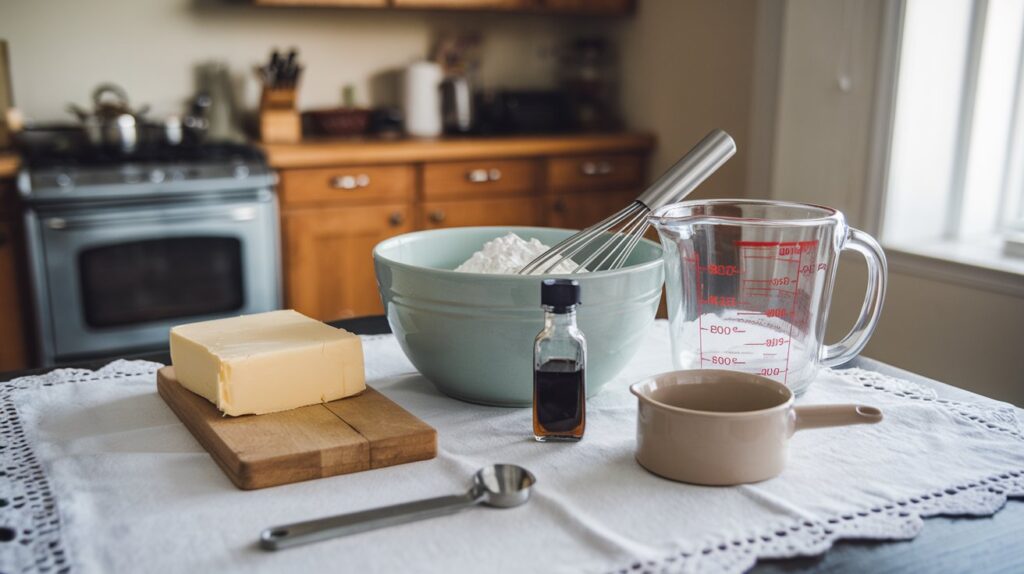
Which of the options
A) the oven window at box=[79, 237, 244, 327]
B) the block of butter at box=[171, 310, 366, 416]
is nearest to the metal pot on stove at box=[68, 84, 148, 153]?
the oven window at box=[79, 237, 244, 327]

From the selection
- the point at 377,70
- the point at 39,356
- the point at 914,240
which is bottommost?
the point at 39,356

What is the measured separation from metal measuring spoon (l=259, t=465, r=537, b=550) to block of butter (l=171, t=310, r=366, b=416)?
7.8 inches

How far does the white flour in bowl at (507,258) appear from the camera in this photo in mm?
878

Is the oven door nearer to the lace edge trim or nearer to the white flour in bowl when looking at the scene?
the white flour in bowl

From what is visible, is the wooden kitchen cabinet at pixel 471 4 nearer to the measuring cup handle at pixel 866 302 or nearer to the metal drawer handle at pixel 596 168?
the metal drawer handle at pixel 596 168

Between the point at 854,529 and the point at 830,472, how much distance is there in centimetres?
10

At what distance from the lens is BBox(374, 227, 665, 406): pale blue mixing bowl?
31.9 inches

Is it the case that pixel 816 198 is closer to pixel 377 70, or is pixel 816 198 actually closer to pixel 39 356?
pixel 377 70

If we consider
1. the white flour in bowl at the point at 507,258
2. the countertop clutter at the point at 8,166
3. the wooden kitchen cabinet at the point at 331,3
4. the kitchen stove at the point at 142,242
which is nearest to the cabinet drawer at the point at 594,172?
the wooden kitchen cabinet at the point at 331,3

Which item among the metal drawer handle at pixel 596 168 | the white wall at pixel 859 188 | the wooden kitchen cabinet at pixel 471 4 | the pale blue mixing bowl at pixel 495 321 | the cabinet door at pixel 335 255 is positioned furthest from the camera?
the metal drawer handle at pixel 596 168

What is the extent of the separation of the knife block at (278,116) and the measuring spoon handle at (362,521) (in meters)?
2.25

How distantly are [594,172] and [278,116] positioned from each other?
1016mm

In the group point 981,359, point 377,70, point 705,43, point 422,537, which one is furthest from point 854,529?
point 377,70

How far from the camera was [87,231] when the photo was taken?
2236mm
